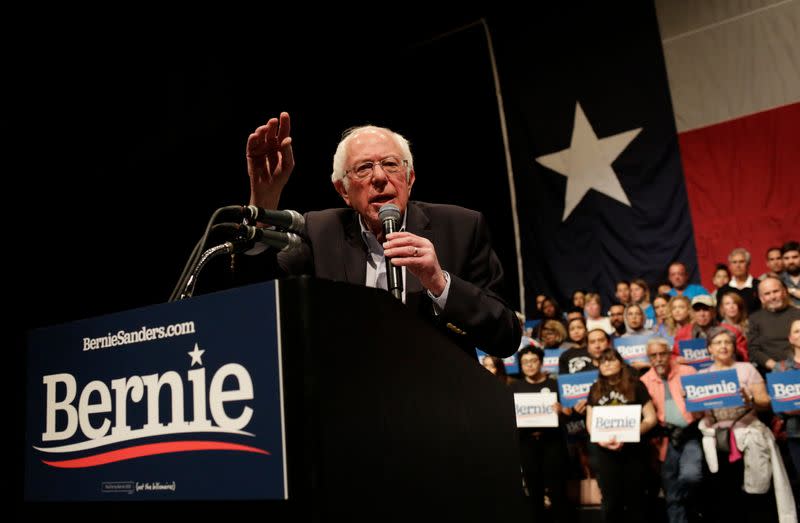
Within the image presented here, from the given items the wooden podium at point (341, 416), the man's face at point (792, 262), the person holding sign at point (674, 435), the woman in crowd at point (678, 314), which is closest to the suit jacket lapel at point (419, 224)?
the wooden podium at point (341, 416)

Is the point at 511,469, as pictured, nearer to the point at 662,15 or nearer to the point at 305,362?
the point at 305,362

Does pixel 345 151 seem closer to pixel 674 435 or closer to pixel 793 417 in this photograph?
pixel 793 417

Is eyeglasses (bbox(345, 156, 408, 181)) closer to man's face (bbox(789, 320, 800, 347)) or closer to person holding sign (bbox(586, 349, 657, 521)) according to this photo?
person holding sign (bbox(586, 349, 657, 521))

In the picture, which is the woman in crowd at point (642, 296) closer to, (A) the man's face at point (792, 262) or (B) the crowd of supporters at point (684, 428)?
(B) the crowd of supporters at point (684, 428)

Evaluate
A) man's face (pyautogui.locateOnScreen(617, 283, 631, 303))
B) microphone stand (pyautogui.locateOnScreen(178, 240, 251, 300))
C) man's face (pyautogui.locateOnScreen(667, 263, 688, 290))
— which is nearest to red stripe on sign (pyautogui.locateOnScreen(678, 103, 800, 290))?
man's face (pyautogui.locateOnScreen(667, 263, 688, 290))

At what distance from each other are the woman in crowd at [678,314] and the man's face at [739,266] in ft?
2.62

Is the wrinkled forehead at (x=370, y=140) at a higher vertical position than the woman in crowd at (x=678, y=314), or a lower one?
lower

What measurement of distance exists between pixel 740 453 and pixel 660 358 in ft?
3.10

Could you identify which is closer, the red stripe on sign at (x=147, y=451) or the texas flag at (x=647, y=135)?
the red stripe on sign at (x=147, y=451)

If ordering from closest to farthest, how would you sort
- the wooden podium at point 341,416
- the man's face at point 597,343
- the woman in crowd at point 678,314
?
the wooden podium at point 341,416 → the man's face at point 597,343 → the woman in crowd at point 678,314

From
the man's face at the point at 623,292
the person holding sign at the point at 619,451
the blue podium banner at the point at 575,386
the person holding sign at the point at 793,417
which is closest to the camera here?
the person holding sign at the point at 793,417

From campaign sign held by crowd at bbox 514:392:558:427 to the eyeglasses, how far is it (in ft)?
14.8

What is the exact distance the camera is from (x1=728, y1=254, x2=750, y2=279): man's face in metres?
7.63

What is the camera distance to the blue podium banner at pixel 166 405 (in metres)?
1.08
